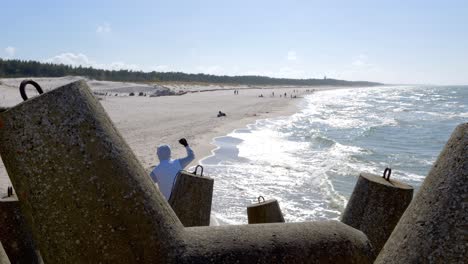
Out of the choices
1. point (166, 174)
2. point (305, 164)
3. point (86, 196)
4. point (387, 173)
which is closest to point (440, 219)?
point (86, 196)

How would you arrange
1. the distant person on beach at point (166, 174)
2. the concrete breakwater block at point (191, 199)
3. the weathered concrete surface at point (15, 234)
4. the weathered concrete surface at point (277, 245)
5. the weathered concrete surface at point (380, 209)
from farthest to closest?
the distant person on beach at point (166, 174)
the concrete breakwater block at point (191, 199)
the weathered concrete surface at point (380, 209)
the weathered concrete surface at point (15, 234)
the weathered concrete surface at point (277, 245)

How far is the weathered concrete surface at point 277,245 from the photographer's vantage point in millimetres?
2088

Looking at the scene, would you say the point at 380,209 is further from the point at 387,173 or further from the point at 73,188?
the point at 73,188

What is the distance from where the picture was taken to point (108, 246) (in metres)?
1.97

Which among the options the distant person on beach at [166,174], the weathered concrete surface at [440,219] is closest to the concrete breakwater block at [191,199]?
the distant person on beach at [166,174]

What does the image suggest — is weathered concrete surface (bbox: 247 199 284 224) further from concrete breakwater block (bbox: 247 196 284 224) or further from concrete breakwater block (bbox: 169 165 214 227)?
concrete breakwater block (bbox: 169 165 214 227)

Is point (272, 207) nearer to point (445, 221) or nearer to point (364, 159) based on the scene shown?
point (445, 221)

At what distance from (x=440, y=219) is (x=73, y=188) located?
1506 millimetres

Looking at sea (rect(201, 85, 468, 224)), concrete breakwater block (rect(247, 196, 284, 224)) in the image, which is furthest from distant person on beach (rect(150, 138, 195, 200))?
sea (rect(201, 85, 468, 224))

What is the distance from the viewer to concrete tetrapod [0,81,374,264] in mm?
1967

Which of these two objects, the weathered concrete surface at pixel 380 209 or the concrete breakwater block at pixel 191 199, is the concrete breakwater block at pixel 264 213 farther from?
the weathered concrete surface at pixel 380 209

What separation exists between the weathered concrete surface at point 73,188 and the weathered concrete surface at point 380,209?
176 cm

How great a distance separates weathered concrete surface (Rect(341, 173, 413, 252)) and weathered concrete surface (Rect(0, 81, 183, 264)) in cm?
176

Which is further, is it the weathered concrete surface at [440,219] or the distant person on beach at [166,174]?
the distant person on beach at [166,174]
